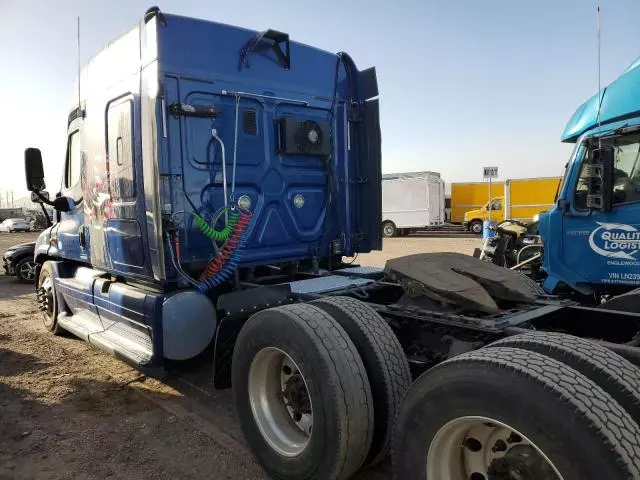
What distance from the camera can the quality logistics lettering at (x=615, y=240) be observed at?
4.91m

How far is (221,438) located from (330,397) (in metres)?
1.46

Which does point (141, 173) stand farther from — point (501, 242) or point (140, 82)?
point (501, 242)

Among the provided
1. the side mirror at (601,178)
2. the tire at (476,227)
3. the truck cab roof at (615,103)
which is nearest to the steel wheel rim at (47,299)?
the side mirror at (601,178)

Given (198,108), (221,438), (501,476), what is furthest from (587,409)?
(198,108)

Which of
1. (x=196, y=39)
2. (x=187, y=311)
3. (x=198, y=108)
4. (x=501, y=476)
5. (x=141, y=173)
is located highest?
(x=196, y=39)

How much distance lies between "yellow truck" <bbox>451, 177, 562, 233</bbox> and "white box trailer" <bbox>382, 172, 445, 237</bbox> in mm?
2026

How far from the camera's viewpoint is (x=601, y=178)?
195 inches

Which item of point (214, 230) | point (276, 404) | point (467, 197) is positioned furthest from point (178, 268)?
point (467, 197)

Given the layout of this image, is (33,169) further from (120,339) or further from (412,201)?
(412,201)

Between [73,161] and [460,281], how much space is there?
474cm

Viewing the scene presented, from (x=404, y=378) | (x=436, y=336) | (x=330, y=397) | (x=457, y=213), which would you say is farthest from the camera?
(x=457, y=213)

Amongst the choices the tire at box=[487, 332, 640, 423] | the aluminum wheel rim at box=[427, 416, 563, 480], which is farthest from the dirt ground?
the tire at box=[487, 332, 640, 423]

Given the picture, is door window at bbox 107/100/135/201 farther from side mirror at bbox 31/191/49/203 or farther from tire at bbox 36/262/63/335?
tire at bbox 36/262/63/335

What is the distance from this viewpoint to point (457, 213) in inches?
1188
